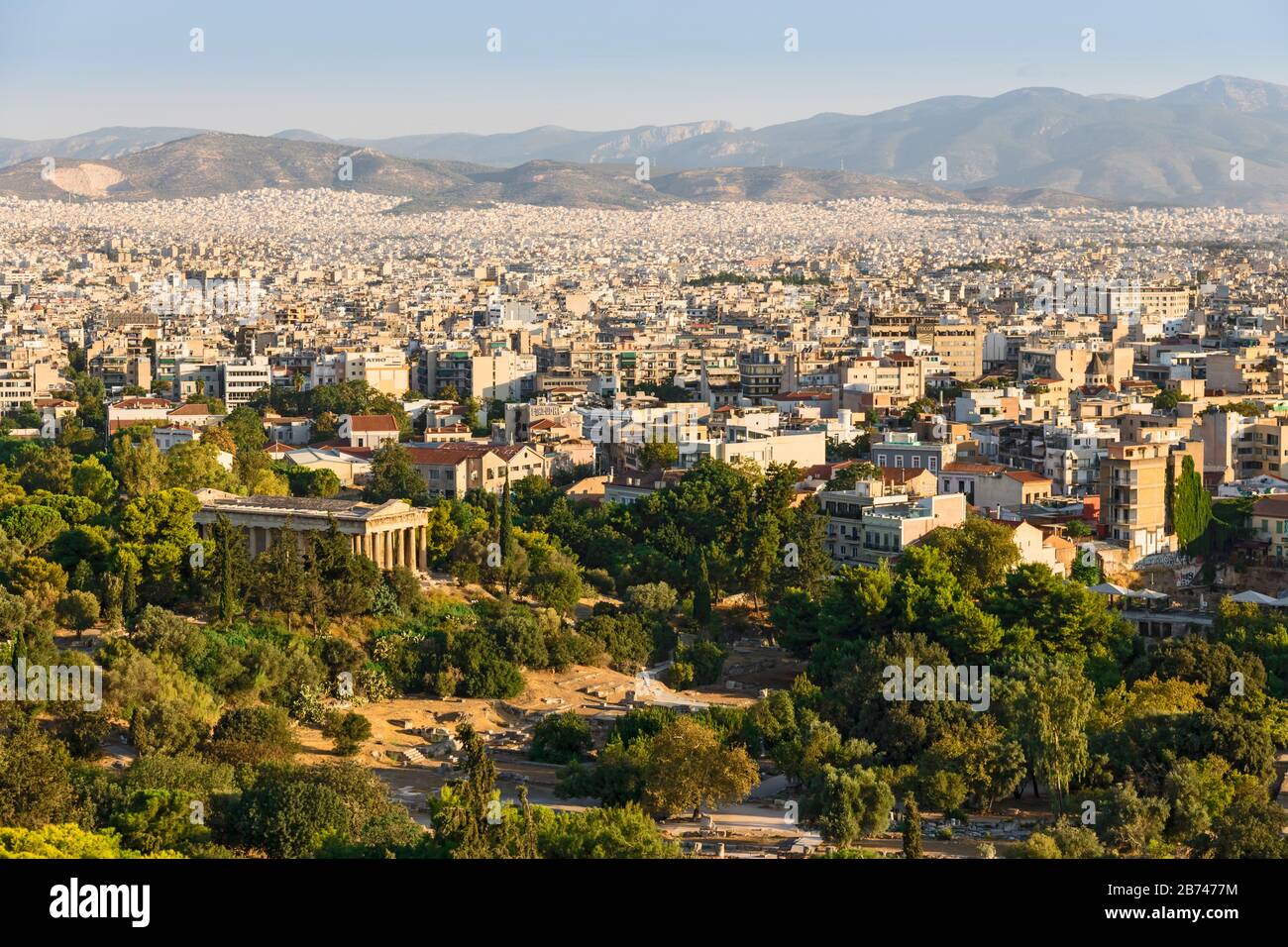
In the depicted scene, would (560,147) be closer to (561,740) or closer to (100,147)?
(100,147)

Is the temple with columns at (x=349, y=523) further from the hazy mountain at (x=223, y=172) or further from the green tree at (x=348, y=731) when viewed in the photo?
the hazy mountain at (x=223, y=172)

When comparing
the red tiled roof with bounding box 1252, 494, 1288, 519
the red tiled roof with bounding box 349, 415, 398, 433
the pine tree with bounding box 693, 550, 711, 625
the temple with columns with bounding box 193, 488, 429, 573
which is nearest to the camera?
the pine tree with bounding box 693, 550, 711, 625

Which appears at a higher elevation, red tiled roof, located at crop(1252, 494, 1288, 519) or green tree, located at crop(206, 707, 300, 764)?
red tiled roof, located at crop(1252, 494, 1288, 519)

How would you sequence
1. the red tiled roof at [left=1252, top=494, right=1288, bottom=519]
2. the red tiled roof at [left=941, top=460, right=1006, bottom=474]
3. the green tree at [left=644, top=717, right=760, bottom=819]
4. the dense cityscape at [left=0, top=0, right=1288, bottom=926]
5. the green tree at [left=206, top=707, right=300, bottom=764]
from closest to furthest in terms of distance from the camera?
1. the dense cityscape at [left=0, top=0, right=1288, bottom=926]
2. the green tree at [left=644, top=717, right=760, bottom=819]
3. the green tree at [left=206, top=707, right=300, bottom=764]
4. the red tiled roof at [left=1252, top=494, right=1288, bottom=519]
5. the red tiled roof at [left=941, top=460, right=1006, bottom=474]

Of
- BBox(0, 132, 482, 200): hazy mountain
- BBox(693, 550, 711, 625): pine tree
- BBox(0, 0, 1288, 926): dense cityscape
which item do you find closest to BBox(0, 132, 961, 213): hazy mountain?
BBox(0, 132, 482, 200): hazy mountain

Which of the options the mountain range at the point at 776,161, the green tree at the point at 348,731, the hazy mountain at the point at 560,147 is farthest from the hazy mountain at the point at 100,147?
the green tree at the point at 348,731

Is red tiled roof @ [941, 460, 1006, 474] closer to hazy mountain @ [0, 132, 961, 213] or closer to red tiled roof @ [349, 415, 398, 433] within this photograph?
red tiled roof @ [349, 415, 398, 433]
